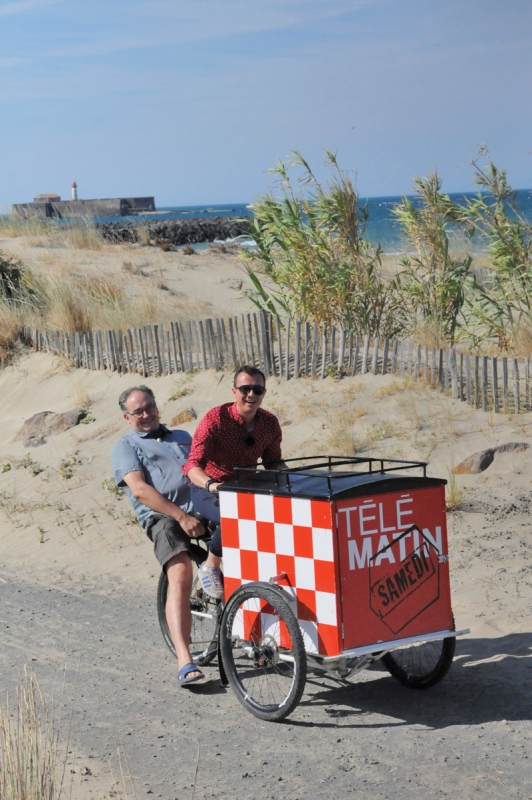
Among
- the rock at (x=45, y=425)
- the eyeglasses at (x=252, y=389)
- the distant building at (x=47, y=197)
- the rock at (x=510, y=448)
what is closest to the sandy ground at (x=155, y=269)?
the rock at (x=45, y=425)

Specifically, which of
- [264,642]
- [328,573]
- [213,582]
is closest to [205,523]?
[213,582]

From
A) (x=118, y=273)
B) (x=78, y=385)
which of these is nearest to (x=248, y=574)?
(x=78, y=385)

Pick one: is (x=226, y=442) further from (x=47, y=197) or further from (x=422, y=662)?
(x=47, y=197)

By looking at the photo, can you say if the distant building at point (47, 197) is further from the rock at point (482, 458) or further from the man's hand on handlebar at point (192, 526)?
the man's hand on handlebar at point (192, 526)

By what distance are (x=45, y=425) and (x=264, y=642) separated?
8.68 metres

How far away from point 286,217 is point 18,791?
395 inches

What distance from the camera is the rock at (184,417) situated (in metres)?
11.8

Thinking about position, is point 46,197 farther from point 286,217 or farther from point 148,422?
point 148,422

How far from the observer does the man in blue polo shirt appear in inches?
211

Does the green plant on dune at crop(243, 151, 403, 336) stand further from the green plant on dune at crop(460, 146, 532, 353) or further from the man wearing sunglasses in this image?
the man wearing sunglasses

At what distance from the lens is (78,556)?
8.80m

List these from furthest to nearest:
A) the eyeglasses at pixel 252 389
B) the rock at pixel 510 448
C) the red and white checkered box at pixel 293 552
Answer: the rock at pixel 510 448, the eyeglasses at pixel 252 389, the red and white checkered box at pixel 293 552

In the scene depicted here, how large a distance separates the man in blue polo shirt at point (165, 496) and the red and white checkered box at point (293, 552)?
0.51m

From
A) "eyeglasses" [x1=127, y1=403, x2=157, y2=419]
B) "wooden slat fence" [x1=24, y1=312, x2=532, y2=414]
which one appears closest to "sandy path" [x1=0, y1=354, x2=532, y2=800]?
"wooden slat fence" [x1=24, y1=312, x2=532, y2=414]
